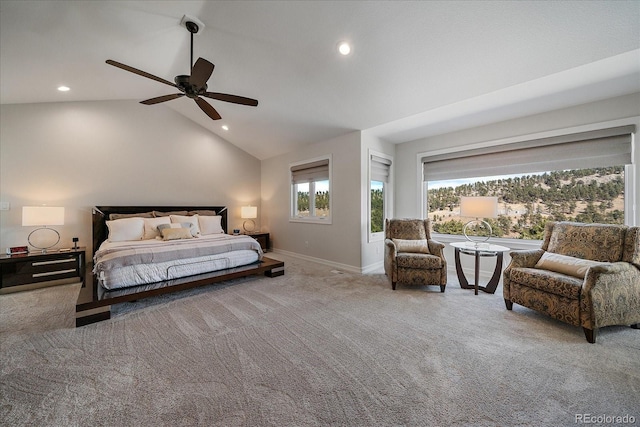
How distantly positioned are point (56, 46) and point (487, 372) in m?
5.16

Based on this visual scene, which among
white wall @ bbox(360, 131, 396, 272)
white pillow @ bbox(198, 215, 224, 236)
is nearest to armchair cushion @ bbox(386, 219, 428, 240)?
white wall @ bbox(360, 131, 396, 272)

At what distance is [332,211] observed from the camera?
4.77 m

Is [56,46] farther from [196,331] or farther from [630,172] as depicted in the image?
[630,172]

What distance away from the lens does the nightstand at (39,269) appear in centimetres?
329

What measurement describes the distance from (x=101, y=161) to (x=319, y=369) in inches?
207

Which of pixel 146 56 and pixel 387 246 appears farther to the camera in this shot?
pixel 387 246

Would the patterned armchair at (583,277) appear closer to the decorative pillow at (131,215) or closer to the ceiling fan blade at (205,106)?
the ceiling fan blade at (205,106)

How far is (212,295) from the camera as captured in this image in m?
3.22

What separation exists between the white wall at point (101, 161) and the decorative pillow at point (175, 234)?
142 centimetres

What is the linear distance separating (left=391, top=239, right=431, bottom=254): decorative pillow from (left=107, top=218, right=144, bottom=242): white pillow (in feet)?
14.0

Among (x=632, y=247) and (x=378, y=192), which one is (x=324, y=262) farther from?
(x=632, y=247)

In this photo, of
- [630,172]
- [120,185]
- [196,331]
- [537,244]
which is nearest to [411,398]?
[196,331]

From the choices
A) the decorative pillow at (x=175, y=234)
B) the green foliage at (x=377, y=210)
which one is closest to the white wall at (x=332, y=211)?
the green foliage at (x=377, y=210)

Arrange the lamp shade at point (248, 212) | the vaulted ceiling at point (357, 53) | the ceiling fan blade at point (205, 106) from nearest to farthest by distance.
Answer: the vaulted ceiling at point (357, 53) < the ceiling fan blade at point (205, 106) < the lamp shade at point (248, 212)
